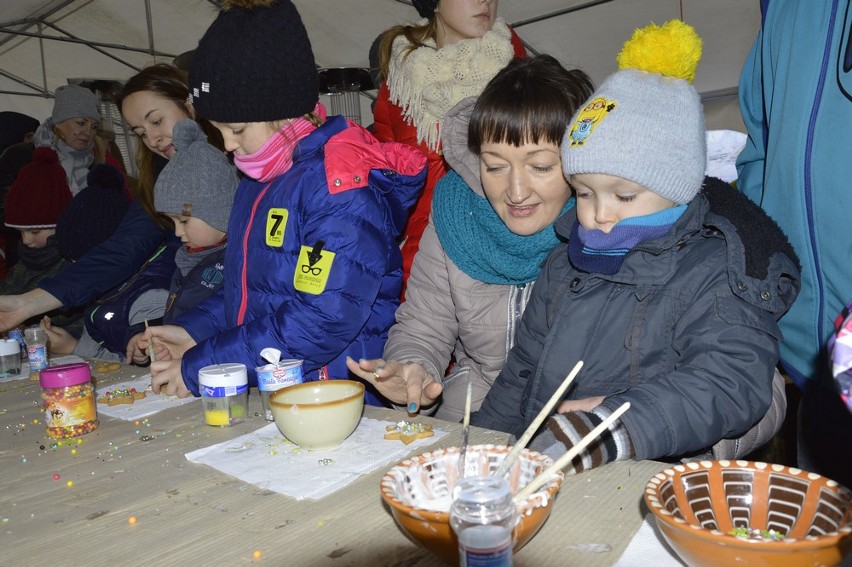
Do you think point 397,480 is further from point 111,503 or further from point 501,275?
point 501,275

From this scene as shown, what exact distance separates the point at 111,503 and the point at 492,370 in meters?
0.97

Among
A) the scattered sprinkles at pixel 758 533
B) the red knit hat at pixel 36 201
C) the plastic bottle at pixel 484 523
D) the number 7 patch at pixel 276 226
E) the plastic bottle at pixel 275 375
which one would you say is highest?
the red knit hat at pixel 36 201

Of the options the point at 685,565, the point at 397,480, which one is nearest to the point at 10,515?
the point at 397,480

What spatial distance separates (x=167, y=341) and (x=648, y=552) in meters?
1.47

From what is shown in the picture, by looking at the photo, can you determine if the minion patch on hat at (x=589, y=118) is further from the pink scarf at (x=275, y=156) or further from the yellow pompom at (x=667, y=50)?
the pink scarf at (x=275, y=156)

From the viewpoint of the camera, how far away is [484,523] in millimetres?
597

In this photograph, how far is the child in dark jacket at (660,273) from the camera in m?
1.13

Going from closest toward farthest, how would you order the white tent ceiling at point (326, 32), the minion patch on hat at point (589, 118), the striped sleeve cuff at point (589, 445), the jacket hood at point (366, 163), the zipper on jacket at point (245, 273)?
1. the striped sleeve cuff at point (589, 445)
2. the minion patch on hat at point (589, 118)
3. the jacket hood at point (366, 163)
4. the zipper on jacket at point (245, 273)
5. the white tent ceiling at point (326, 32)

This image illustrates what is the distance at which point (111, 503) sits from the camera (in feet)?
3.33

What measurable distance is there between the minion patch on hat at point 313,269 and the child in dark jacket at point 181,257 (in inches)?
25.5

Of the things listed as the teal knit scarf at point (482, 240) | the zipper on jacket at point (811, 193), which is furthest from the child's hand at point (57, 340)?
the zipper on jacket at point (811, 193)

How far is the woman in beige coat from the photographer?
1.57 meters

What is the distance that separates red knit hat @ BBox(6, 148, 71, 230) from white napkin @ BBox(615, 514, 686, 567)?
309cm

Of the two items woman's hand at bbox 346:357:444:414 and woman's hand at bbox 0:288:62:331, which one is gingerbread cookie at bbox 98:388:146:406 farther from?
woman's hand at bbox 0:288:62:331
